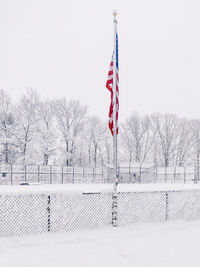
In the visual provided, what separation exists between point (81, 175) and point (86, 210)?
2862 cm

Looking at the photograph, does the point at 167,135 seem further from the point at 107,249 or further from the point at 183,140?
the point at 107,249

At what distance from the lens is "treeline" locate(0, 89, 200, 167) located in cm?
4650

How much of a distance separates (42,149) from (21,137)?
4063 mm

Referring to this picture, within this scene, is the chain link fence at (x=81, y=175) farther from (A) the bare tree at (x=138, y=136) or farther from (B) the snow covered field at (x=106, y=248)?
(B) the snow covered field at (x=106, y=248)

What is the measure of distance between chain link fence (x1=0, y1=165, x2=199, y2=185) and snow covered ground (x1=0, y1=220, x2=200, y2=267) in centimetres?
2574

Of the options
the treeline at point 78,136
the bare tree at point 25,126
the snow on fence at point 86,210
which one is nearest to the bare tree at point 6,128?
the treeline at point 78,136

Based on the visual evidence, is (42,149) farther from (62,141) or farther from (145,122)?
(145,122)

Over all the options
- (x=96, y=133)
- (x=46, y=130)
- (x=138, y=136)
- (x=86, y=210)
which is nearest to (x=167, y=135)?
(x=138, y=136)

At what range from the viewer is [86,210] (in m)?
8.74

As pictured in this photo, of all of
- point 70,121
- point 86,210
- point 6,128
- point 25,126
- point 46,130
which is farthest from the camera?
point 70,121

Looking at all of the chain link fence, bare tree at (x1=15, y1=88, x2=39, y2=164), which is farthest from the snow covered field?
bare tree at (x1=15, y1=88, x2=39, y2=164)

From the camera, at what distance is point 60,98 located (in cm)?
5603

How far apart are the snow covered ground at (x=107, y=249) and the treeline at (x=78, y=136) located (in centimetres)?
3389

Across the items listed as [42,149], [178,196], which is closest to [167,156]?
[42,149]
